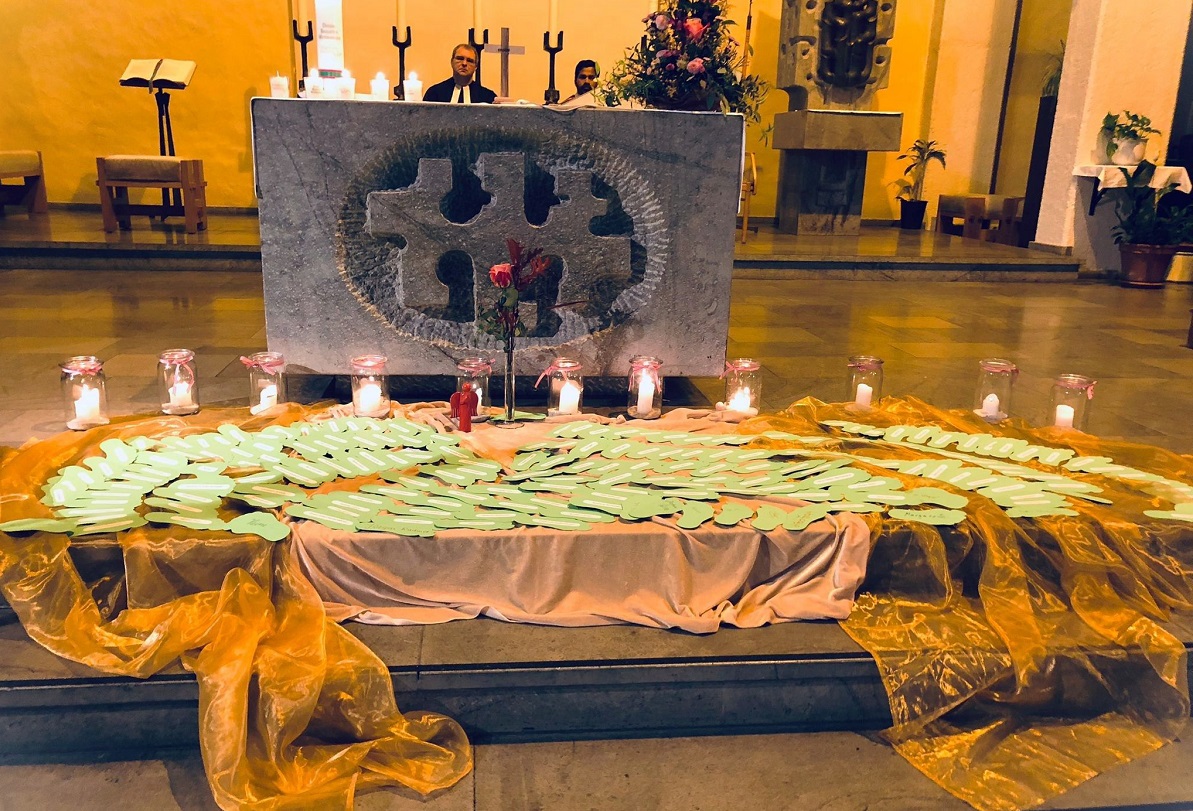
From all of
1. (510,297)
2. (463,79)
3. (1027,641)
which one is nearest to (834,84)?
(463,79)

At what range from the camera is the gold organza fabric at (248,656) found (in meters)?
1.75

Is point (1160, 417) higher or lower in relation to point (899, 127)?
lower

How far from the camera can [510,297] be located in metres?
2.93

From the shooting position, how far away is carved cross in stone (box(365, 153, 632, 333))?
325 cm

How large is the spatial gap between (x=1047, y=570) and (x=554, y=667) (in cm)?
123

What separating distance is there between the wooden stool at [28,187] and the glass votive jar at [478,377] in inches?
264

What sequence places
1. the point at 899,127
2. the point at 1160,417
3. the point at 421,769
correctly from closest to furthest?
1. the point at 421,769
2. the point at 1160,417
3. the point at 899,127

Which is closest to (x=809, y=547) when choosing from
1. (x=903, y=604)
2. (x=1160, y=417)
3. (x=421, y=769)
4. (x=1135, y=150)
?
(x=903, y=604)

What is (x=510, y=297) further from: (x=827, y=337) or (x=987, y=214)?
(x=987, y=214)

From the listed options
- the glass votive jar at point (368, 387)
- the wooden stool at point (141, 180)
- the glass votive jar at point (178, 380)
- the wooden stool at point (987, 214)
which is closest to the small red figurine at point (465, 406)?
the glass votive jar at point (368, 387)

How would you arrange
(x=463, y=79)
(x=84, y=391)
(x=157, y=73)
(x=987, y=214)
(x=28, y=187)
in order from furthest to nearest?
1. (x=987, y=214)
2. (x=28, y=187)
3. (x=157, y=73)
4. (x=463, y=79)
5. (x=84, y=391)

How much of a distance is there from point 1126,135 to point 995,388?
201 inches

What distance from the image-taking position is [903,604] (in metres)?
2.23

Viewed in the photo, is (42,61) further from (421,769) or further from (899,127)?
(421,769)
